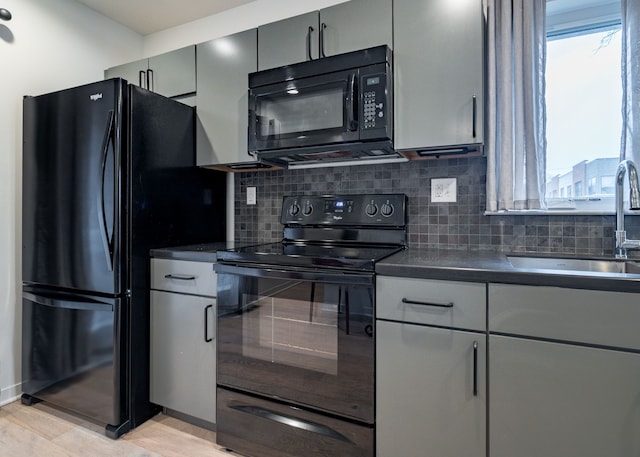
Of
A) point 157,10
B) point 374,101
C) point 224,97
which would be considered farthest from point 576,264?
point 157,10

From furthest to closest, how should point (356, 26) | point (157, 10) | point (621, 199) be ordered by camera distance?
point (157, 10)
point (356, 26)
point (621, 199)

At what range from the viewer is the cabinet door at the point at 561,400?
42.0 inches

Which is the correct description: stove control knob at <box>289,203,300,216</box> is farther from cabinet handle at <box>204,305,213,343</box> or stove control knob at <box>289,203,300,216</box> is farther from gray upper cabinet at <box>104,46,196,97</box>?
gray upper cabinet at <box>104,46,196,97</box>

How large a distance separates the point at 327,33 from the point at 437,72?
23.0 inches

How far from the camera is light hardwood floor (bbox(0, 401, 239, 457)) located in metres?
1.63

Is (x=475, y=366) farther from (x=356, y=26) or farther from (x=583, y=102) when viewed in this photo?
(x=356, y=26)

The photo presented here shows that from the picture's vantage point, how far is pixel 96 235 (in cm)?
176

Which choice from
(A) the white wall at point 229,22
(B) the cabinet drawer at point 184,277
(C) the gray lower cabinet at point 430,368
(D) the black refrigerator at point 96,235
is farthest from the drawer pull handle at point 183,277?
(A) the white wall at point 229,22

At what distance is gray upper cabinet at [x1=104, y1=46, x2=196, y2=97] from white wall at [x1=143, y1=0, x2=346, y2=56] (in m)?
0.44

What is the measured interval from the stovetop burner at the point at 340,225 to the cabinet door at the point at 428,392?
17.2 inches

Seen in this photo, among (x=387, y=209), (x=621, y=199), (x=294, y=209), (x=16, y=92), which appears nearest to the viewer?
Answer: (x=621, y=199)

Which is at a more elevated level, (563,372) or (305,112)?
(305,112)

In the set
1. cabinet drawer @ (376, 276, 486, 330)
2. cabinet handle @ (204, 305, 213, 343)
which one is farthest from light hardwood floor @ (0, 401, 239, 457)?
cabinet drawer @ (376, 276, 486, 330)

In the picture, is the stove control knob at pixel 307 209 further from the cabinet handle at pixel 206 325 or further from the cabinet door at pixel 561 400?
the cabinet door at pixel 561 400
